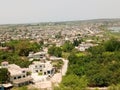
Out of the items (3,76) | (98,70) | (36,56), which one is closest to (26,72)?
(3,76)

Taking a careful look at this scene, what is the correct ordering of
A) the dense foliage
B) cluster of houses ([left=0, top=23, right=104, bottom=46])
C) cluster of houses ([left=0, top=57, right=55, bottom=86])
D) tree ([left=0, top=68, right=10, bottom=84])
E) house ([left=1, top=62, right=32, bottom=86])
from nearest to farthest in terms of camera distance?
the dense foliage
tree ([left=0, top=68, right=10, bottom=84])
house ([left=1, top=62, right=32, bottom=86])
cluster of houses ([left=0, top=57, right=55, bottom=86])
cluster of houses ([left=0, top=23, right=104, bottom=46])

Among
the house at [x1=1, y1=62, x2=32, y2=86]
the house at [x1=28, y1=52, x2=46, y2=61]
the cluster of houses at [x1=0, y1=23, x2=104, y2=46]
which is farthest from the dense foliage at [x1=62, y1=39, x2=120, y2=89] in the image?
the cluster of houses at [x1=0, y1=23, x2=104, y2=46]

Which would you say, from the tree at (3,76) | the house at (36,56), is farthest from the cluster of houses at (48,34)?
the tree at (3,76)

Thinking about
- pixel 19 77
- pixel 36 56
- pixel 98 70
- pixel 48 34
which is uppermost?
pixel 98 70

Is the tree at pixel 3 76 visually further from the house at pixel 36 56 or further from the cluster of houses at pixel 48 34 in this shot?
the cluster of houses at pixel 48 34

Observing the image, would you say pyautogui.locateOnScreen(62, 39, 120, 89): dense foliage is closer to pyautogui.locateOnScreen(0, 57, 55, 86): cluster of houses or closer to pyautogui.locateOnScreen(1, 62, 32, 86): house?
pyautogui.locateOnScreen(0, 57, 55, 86): cluster of houses

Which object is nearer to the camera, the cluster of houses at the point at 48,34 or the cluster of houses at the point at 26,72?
the cluster of houses at the point at 26,72

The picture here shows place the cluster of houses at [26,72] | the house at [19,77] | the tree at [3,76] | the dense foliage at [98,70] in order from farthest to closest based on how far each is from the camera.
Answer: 1. the cluster of houses at [26,72]
2. the house at [19,77]
3. the tree at [3,76]
4. the dense foliage at [98,70]

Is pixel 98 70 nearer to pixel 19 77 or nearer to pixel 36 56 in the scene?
pixel 19 77

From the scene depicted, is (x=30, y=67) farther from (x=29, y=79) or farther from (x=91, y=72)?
(x=91, y=72)

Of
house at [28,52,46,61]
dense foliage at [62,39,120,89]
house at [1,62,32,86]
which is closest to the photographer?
dense foliage at [62,39,120,89]

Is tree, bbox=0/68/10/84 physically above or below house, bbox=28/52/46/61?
above
